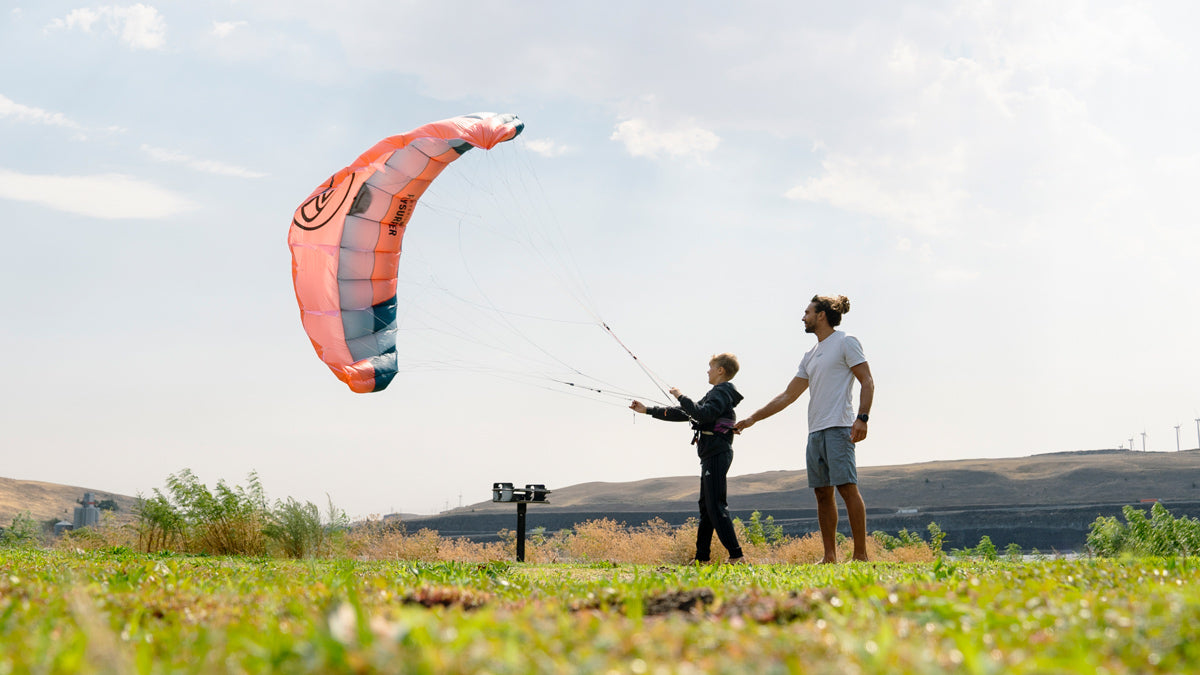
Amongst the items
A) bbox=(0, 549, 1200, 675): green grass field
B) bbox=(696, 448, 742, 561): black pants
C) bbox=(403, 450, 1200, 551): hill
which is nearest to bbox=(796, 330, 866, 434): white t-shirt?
bbox=(696, 448, 742, 561): black pants

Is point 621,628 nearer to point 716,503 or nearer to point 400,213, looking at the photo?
point 716,503

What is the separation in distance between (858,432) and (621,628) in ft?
16.9

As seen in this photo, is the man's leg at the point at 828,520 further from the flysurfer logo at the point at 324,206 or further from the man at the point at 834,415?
the flysurfer logo at the point at 324,206

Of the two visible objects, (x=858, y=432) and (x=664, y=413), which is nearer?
(x=858, y=432)

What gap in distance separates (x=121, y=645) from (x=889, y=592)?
8.02 feet

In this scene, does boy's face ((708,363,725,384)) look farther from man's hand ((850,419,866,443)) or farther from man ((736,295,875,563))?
man's hand ((850,419,866,443))

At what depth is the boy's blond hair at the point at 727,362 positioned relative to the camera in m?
8.06

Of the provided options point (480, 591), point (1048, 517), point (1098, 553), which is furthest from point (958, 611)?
point (1048, 517)

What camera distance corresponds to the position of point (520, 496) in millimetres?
10844

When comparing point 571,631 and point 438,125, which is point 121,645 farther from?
point 438,125

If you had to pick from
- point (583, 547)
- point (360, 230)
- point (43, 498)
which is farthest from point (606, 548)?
point (43, 498)

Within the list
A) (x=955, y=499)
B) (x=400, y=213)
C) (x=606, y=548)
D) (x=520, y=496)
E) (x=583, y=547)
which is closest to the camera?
(x=400, y=213)

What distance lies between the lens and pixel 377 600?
3217 millimetres

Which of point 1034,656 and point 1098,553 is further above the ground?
point 1034,656
